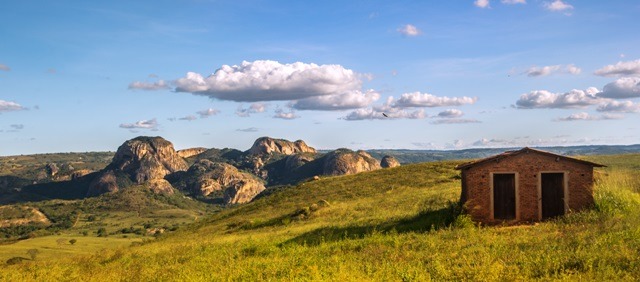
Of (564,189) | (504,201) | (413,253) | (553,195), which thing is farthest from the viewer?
(504,201)

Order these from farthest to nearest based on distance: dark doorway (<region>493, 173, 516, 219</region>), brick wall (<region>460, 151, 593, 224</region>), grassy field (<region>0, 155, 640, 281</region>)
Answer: dark doorway (<region>493, 173, 516, 219</region>)
brick wall (<region>460, 151, 593, 224</region>)
grassy field (<region>0, 155, 640, 281</region>)

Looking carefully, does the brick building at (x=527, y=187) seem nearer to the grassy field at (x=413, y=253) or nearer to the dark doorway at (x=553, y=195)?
the dark doorway at (x=553, y=195)

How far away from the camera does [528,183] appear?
2325 cm

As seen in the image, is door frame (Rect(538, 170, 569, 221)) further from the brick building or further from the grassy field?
the grassy field

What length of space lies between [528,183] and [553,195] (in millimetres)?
1228

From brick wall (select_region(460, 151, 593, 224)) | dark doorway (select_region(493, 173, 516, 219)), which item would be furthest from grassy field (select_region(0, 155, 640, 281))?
dark doorway (select_region(493, 173, 516, 219))

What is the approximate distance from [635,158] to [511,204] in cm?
6389

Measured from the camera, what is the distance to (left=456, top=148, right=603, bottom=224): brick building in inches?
906

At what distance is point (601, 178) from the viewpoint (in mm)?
26953

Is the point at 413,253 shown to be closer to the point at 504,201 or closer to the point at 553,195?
the point at 504,201

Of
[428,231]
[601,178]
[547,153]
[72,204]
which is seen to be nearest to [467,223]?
[428,231]

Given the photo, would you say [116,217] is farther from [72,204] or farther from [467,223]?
[467,223]

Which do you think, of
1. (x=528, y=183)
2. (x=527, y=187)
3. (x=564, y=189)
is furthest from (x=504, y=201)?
(x=564, y=189)

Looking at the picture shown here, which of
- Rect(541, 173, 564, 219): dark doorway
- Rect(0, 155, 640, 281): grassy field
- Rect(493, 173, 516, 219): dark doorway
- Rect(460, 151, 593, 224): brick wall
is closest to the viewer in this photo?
Rect(0, 155, 640, 281): grassy field
